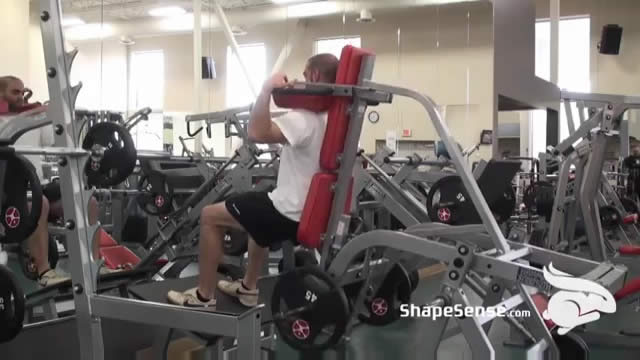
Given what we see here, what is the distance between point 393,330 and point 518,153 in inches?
259

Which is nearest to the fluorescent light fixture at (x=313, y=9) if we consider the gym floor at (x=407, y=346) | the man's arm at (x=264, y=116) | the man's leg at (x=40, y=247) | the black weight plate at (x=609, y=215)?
the black weight plate at (x=609, y=215)

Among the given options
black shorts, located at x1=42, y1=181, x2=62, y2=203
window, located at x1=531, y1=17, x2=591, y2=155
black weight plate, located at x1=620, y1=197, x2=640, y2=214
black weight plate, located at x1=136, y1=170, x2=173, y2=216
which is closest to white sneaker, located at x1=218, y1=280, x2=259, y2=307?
black shorts, located at x1=42, y1=181, x2=62, y2=203

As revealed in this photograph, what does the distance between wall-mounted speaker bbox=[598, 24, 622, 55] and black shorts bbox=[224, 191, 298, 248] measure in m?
8.32

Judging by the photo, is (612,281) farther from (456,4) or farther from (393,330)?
(456,4)

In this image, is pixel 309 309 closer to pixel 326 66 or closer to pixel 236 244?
pixel 326 66

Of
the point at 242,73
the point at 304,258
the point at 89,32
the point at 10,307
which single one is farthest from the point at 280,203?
the point at 242,73

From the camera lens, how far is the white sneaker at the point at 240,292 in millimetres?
3033

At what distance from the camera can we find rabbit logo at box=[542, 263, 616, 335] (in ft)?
7.91

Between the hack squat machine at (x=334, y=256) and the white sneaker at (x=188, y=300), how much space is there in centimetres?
21

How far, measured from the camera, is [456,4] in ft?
33.6

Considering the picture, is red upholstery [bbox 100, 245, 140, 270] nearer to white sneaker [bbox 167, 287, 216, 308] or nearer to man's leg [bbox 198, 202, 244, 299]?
white sneaker [bbox 167, 287, 216, 308]

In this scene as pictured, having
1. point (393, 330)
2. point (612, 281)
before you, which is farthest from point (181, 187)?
point (612, 281)

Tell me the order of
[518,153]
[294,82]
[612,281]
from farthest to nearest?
[518,153], [294,82], [612,281]

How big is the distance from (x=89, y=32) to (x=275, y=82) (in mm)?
5242
